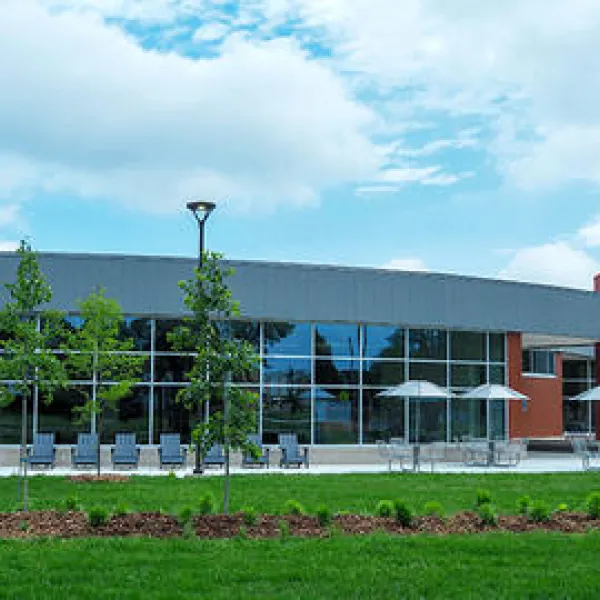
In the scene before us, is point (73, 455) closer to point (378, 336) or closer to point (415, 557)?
point (378, 336)

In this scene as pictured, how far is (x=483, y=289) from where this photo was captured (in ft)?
101

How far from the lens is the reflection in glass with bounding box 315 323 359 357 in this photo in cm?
2895

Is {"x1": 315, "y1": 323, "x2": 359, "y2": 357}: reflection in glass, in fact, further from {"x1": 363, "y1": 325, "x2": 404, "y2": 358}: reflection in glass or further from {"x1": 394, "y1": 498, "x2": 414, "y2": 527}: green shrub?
{"x1": 394, "y1": 498, "x2": 414, "y2": 527}: green shrub

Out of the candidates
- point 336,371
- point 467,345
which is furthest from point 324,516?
point 467,345

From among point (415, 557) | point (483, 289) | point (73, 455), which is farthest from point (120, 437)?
point (415, 557)

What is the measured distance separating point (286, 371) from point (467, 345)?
5973mm

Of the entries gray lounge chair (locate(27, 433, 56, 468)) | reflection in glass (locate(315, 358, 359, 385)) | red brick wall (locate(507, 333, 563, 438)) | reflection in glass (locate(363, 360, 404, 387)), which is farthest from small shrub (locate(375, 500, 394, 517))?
red brick wall (locate(507, 333, 563, 438))

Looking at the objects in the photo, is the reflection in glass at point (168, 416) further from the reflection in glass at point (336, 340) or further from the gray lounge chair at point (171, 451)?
the reflection in glass at point (336, 340)

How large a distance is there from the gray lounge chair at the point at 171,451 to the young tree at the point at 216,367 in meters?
11.6

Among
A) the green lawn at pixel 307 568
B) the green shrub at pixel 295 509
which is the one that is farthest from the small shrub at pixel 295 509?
the green lawn at pixel 307 568

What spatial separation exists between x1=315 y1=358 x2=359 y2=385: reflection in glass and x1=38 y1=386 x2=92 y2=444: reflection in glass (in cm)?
647

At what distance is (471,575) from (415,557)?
0.96 meters

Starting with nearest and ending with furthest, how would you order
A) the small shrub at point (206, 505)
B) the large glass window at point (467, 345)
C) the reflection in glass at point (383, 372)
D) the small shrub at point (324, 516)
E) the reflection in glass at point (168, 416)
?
the small shrub at point (324, 516)
the small shrub at point (206, 505)
the reflection in glass at point (168, 416)
the reflection in glass at point (383, 372)
the large glass window at point (467, 345)

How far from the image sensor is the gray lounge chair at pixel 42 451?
24844 millimetres
